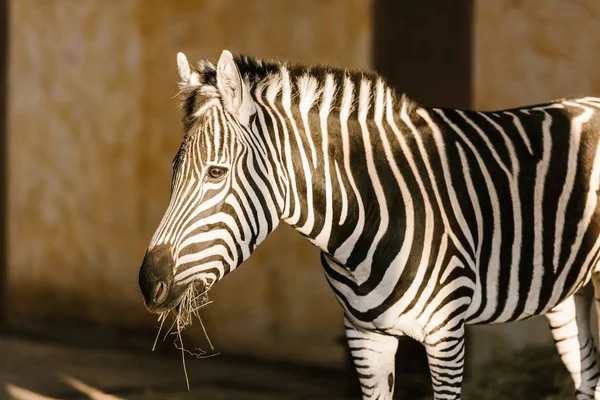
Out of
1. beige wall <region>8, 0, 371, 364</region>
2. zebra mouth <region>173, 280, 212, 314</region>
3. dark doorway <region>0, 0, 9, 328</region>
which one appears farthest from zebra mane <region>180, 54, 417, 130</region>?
dark doorway <region>0, 0, 9, 328</region>

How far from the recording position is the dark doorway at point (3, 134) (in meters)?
8.85

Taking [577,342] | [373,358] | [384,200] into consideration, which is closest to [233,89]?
[384,200]

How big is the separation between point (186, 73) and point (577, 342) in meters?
2.22

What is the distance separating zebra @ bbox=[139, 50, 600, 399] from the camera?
3043 millimetres

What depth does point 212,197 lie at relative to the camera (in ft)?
9.87

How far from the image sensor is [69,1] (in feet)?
28.2

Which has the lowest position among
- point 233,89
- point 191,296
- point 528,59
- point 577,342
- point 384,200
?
point 577,342

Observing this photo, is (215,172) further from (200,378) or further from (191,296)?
(200,378)

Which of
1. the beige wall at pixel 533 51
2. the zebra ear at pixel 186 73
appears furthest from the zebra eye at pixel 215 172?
the beige wall at pixel 533 51

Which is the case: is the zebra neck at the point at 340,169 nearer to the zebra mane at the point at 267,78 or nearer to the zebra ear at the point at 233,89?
the zebra mane at the point at 267,78

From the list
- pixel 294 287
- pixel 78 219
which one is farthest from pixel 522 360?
pixel 78 219

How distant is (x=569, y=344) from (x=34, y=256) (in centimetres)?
604

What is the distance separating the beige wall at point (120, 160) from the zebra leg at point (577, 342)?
8.95 ft

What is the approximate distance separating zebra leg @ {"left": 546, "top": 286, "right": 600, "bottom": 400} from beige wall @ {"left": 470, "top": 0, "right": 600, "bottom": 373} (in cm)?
154
